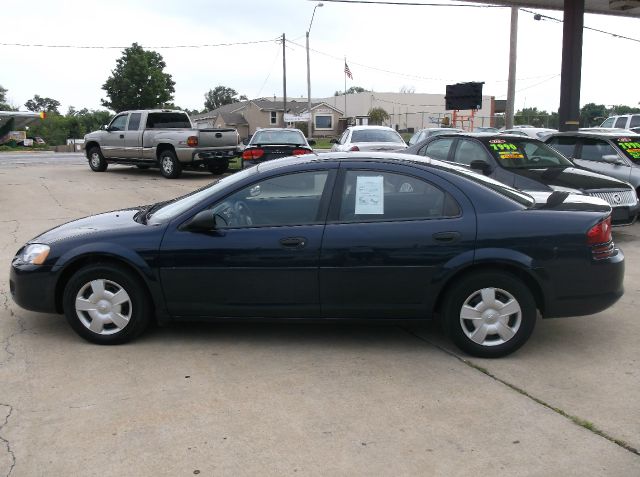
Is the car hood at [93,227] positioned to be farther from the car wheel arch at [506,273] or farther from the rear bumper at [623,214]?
the rear bumper at [623,214]

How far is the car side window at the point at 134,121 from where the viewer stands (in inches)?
719

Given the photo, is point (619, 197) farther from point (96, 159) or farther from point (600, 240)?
point (96, 159)

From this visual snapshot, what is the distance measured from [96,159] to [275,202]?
16.8 m

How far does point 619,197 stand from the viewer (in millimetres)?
8492

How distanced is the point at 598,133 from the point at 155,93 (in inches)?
2285

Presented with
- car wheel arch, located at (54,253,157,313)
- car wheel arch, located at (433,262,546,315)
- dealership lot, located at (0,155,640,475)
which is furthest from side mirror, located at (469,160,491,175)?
car wheel arch, located at (54,253,157,313)

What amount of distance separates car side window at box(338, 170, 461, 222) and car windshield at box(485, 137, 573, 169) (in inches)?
170

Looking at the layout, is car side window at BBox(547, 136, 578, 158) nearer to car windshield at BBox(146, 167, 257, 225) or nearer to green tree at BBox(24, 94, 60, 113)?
car windshield at BBox(146, 167, 257, 225)

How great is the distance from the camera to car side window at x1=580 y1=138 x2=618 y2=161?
1030 cm


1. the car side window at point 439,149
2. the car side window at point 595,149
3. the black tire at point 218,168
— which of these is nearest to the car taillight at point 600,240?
the car side window at point 439,149

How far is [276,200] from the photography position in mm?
4719

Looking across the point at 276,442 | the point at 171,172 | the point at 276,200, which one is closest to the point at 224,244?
the point at 276,200

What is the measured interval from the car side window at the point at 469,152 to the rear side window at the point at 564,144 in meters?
2.67

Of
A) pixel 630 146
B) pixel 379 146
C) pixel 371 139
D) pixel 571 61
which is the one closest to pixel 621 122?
pixel 571 61
